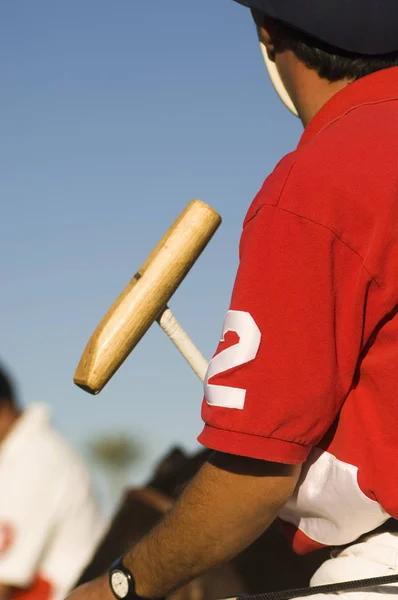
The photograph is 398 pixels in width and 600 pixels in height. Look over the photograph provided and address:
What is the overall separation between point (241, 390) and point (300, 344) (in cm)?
15

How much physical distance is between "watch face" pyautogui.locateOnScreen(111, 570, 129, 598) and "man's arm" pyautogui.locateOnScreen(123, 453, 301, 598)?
26 millimetres

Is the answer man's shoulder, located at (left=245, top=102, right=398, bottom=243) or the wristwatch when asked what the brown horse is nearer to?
the wristwatch

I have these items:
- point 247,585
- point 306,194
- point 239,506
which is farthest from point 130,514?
point 306,194

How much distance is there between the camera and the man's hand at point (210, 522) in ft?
7.04

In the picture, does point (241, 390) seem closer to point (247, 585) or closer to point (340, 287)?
point (340, 287)

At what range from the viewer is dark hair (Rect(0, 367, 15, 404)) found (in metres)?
4.67

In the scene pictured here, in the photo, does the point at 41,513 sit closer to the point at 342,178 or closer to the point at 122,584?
the point at 122,584

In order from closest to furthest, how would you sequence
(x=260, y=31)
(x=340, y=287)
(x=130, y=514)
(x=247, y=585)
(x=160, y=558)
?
1. (x=340, y=287)
2. (x=160, y=558)
3. (x=260, y=31)
4. (x=247, y=585)
5. (x=130, y=514)

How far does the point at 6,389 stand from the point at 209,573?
1273 mm

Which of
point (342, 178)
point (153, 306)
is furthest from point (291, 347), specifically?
point (153, 306)

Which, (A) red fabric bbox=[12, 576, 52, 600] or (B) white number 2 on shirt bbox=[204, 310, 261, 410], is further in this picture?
(A) red fabric bbox=[12, 576, 52, 600]

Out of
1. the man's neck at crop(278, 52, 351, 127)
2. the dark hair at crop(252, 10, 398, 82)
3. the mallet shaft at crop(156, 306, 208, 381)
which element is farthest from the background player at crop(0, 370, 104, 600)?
the dark hair at crop(252, 10, 398, 82)

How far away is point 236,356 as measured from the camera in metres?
2.11

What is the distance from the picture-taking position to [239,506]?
7.08ft
